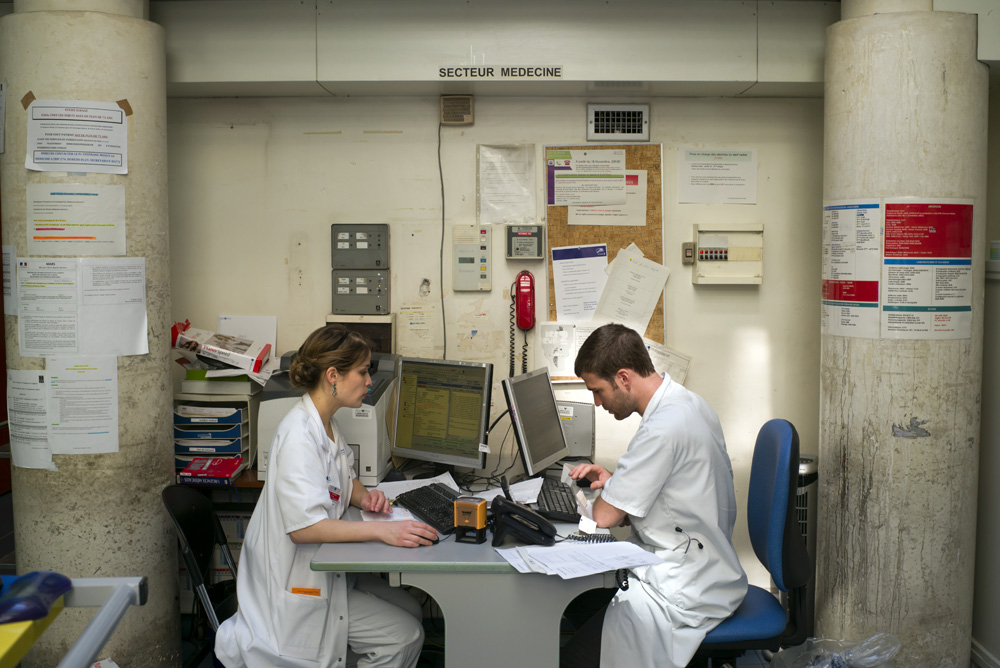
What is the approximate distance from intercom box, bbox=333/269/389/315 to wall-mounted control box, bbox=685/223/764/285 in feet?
4.61

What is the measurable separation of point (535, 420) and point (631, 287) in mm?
834

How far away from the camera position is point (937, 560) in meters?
2.72

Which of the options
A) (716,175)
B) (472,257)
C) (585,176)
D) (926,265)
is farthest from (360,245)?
(926,265)

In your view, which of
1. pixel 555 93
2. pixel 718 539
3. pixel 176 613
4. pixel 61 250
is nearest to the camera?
pixel 718 539

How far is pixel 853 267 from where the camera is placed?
2779 mm

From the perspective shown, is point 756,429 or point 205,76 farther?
point 756,429

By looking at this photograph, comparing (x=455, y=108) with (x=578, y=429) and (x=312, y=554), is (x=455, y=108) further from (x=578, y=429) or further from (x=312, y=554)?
(x=312, y=554)

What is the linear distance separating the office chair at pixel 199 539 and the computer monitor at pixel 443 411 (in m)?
0.73

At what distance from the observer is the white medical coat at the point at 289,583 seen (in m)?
2.11

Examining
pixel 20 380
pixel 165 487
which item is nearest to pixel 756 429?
pixel 165 487

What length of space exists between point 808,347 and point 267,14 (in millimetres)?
2736

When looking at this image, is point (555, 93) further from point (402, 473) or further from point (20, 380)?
point (20, 380)

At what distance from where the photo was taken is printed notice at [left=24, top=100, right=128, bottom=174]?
8.41 ft

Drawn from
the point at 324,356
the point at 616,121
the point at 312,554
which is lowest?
the point at 312,554
